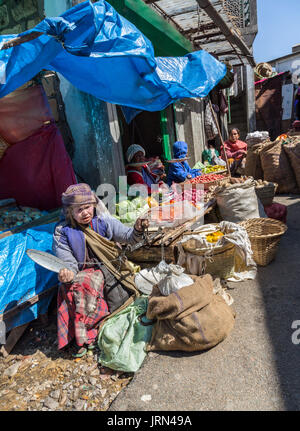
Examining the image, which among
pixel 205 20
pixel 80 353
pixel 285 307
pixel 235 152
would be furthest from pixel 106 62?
pixel 235 152

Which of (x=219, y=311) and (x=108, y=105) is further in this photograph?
(x=108, y=105)

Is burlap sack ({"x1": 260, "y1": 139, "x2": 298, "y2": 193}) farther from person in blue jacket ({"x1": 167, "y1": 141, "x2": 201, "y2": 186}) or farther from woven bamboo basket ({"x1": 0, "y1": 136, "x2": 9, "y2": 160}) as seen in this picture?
woven bamboo basket ({"x1": 0, "y1": 136, "x2": 9, "y2": 160})

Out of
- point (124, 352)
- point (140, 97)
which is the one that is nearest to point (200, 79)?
point (140, 97)

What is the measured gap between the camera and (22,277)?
303cm

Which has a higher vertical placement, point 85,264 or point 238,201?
point 238,201

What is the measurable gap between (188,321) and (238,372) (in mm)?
493

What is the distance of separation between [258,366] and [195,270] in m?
1.25

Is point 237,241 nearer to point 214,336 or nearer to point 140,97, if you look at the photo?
point 214,336

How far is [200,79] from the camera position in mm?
4066

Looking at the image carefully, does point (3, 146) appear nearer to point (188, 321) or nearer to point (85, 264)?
point (85, 264)

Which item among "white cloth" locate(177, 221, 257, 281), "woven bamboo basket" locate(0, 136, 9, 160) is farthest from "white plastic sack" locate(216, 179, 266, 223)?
"woven bamboo basket" locate(0, 136, 9, 160)

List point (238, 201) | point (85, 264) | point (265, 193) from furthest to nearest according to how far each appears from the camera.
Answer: point (265, 193)
point (238, 201)
point (85, 264)

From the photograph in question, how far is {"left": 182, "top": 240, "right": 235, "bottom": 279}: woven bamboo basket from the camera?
322cm

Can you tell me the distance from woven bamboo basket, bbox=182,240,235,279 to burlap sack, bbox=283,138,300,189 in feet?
13.1
